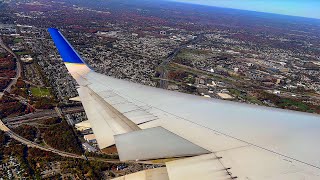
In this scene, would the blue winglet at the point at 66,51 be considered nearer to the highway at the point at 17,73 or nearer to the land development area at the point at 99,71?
the land development area at the point at 99,71

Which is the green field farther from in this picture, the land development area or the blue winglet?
the blue winglet

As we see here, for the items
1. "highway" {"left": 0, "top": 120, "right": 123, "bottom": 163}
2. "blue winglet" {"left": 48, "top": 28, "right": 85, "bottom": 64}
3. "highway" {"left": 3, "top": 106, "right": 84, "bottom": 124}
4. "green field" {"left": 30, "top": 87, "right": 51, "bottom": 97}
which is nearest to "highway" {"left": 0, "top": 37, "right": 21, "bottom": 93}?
"green field" {"left": 30, "top": 87, "right": 51, "bottom": 97}

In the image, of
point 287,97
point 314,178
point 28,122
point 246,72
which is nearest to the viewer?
point 314,178

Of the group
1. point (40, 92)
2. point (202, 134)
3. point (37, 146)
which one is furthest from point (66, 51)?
point (40, 92)

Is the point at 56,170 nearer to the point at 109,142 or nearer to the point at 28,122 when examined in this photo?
the point at 28,122

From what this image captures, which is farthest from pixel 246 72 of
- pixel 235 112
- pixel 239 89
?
pixel 235 112

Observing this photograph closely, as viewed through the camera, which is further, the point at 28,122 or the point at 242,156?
the point at 28,122

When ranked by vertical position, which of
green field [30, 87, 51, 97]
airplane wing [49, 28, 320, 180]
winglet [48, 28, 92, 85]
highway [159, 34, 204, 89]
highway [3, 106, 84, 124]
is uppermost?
winglet [48, 28, 92, 85]
